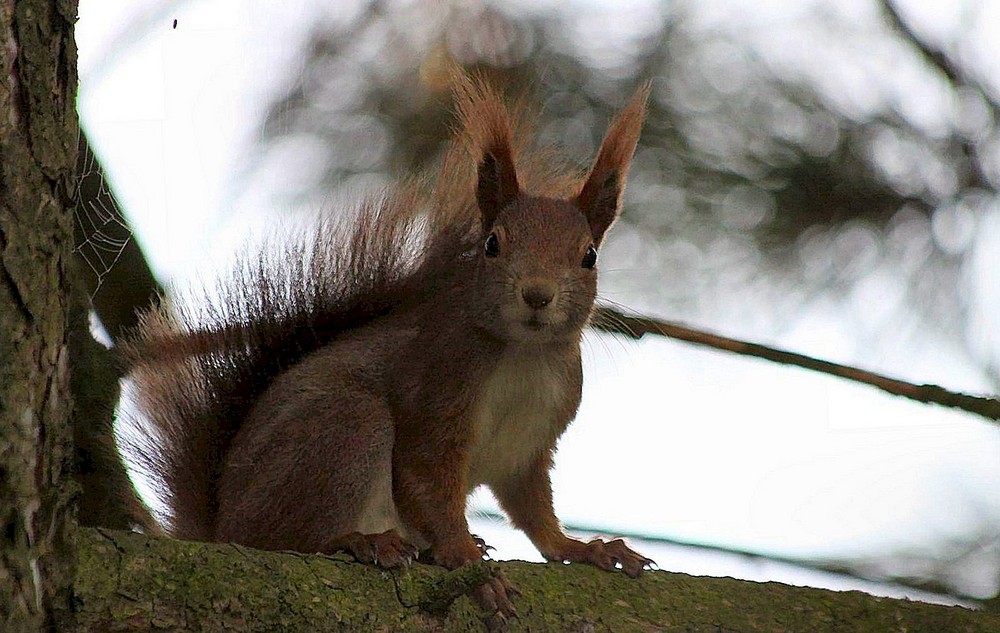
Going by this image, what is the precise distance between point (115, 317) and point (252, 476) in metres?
0.37

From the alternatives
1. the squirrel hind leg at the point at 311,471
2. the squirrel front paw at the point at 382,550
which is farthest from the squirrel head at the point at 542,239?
the squirrel front paw at the point at 382,550

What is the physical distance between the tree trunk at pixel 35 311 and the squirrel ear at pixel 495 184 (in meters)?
0.98

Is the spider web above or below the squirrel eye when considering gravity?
below

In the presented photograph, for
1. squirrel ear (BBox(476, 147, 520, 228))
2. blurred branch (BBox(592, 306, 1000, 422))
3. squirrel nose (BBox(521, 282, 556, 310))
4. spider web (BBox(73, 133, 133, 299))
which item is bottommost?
spider web (BBox(73, 133, 133, 299))

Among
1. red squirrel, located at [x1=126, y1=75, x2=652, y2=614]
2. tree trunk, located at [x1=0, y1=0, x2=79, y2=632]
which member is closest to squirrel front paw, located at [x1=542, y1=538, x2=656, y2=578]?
red squirrel, located at [x1=126, y1=75, x2=652, y2=614]

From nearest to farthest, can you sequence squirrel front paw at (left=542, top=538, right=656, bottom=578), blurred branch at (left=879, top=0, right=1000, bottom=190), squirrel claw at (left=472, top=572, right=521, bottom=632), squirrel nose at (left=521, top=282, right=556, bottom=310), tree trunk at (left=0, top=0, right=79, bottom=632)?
tree trunk at (left=0, top=0, right=79, bottom=632), squirrel claw at (left=472, top=572, right=521, bottom=632), squirrel front paw at (left=542, top=538, right=656, bottom=578), squirrel nose at (left=521, top=282, right=556, bottom=310), blurred branch at (left=879, top=0, right=1000, bottom=190)

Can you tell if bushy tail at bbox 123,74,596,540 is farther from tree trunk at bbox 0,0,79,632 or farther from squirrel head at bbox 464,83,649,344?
tree trunk at bbox 0,0,79,632

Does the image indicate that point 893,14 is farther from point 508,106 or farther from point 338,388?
point 338,388

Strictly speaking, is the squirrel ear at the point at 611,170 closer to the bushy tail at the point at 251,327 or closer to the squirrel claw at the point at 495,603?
the bushy tail at the point at 251,327

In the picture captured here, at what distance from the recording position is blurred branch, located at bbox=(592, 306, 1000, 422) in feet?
5.70

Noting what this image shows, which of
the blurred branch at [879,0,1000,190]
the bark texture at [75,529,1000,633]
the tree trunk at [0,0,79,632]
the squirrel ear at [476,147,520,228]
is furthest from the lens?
the squirrel ear at [476,147,520,228]

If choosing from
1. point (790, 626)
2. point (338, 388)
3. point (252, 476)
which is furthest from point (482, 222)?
point (790, 626)

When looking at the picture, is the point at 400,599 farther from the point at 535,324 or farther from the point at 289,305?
the point at 289,305

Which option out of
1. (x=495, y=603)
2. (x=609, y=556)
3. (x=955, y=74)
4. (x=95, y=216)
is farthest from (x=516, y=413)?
(x=955, y=74)
